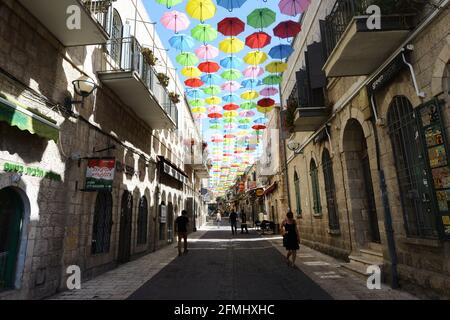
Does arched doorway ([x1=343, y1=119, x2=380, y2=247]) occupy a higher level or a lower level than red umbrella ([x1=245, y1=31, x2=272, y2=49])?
lower

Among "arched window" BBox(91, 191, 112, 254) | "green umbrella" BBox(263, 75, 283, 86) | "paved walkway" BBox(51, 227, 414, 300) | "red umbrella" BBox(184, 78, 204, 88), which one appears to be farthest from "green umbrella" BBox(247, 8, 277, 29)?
"paved walkway" BBox(51, 227, 414, 300)

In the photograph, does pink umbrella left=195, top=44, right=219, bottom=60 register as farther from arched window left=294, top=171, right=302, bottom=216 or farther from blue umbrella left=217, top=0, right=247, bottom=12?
arched window left=294, top=171, right=302, bottom=216

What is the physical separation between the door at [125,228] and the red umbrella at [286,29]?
318 inches

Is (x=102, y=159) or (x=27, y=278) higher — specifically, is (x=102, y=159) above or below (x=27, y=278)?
above

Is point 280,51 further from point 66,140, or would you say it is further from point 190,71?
point 66,140

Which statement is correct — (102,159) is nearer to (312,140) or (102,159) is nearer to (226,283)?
(226,283)

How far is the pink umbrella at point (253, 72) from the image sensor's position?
12.7 metres

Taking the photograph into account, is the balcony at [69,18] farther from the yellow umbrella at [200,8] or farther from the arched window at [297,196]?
the arched window at [297,196]

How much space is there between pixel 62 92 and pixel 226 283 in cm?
617

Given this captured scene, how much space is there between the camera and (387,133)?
7016 millimetres

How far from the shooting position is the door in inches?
408

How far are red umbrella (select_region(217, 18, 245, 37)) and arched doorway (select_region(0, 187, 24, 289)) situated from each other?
777cm

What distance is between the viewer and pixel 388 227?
6879 millimetres

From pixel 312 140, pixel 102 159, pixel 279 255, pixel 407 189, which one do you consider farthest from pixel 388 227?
pixel 102 159
